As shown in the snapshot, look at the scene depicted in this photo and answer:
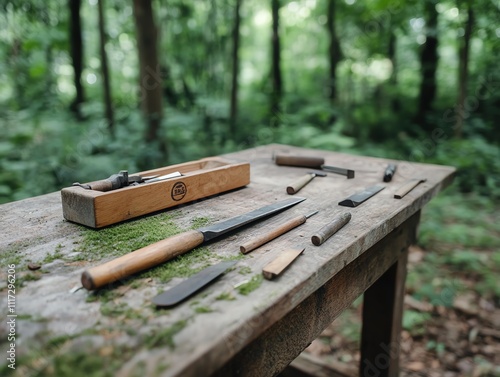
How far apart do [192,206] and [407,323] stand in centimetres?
226

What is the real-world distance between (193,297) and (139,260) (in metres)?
0.17

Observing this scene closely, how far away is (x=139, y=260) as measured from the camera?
94 centimetres

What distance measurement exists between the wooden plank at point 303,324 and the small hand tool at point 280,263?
6.3 inches

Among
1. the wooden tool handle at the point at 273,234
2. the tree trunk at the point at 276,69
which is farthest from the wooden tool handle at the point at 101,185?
the tree trunk at the point at 276,69

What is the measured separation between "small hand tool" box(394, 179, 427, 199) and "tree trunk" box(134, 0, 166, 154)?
360 cm

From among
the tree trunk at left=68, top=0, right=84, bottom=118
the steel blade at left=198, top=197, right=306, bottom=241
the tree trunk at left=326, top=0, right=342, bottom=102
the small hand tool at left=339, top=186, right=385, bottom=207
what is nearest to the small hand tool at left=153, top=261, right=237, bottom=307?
the steel blade at left=198, top=197, right=306, bottom=241

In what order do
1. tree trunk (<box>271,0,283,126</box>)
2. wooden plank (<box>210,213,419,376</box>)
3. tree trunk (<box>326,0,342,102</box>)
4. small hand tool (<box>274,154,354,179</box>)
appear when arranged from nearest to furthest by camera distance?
wooden plank (<box>210,213,419,376</box>) < small hand tool (<box>274,154,354,179</box>) < tree trunk (<box>271,0,283,126</box>) < tree trunk (<box>326,0,342,102</box>)

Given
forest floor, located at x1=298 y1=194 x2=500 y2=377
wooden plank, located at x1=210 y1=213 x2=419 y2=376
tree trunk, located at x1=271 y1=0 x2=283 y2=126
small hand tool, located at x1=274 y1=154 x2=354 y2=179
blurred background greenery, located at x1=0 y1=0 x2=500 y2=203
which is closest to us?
wooden plank, located at x1=210 y1=213 x2=419 y2=376

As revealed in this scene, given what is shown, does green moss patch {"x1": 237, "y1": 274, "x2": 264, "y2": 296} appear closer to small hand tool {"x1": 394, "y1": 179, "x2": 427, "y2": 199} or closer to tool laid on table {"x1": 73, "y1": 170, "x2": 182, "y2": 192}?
tool laid on table {"x1": 73, "y1": 170, "x2": 182, "y2": 192}

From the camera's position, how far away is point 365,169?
2127 mm

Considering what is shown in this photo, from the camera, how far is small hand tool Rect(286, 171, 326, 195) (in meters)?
1.65

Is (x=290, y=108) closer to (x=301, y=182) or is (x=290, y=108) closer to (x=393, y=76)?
(x=393, y=76)

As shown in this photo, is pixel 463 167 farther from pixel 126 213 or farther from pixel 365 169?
pixel 126 213

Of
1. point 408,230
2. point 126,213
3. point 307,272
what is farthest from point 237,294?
point 408,230
